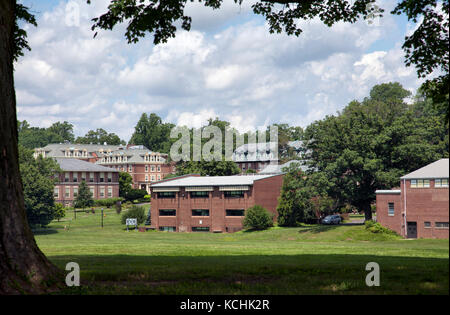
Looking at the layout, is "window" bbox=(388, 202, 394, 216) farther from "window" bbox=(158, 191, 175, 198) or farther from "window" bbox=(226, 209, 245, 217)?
"window" bbox=(158, 191, 175, 198)

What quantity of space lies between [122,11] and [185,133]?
131601 millimetres

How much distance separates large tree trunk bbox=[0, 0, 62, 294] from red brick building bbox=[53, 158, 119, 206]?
113m

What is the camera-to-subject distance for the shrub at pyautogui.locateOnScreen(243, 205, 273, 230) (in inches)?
2837

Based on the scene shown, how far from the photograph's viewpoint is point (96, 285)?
12.2 m

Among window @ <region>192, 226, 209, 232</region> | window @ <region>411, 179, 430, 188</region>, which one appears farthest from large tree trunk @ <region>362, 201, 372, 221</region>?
window @ <region>411, 179, 430, 188</region>

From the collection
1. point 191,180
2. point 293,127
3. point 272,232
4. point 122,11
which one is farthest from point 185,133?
point 122,11

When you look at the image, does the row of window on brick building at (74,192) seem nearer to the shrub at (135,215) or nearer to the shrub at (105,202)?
the shrub at (105,202)

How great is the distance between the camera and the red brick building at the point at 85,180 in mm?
121625

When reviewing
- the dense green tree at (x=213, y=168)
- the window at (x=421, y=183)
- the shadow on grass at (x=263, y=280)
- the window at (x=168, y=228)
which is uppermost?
the dense green tree at (x=213, y=168)

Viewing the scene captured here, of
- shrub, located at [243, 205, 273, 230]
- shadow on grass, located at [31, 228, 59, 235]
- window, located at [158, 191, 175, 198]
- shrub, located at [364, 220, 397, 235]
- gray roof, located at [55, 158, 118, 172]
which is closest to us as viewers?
shrub, located at [364, 220, 397, 235]

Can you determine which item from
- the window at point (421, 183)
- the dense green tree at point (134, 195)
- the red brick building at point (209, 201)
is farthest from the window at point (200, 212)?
the dense green tree at point (134, 195)

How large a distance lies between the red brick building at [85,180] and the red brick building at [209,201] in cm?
4307
